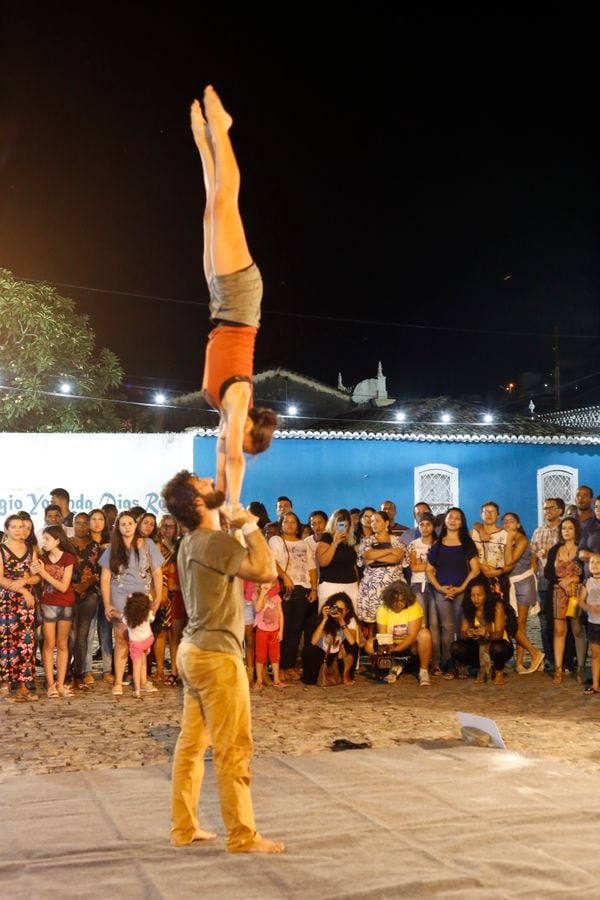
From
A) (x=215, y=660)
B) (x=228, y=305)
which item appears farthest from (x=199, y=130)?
(x=215, y=660)

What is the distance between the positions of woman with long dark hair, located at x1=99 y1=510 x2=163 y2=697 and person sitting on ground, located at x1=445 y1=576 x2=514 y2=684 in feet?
8.65

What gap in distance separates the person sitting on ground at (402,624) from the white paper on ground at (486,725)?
2.08 meters

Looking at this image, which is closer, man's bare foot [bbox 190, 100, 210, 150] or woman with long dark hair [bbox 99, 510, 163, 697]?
man's bare foot [bbox 190, 100, 210, 150]

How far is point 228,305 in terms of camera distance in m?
3.99

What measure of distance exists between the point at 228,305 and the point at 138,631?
4.22 metres

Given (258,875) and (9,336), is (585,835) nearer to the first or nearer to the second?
(258,875)

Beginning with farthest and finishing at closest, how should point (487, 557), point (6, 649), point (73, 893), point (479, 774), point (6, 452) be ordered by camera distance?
point (6, 452) < point (487, 557) < point (6, 649) < point (479, 774) < point (73, 893)

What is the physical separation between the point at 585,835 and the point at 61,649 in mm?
4724

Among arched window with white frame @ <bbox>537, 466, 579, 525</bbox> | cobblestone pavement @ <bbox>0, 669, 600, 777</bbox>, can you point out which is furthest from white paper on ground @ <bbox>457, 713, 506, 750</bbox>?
arched window with white frame @ <bbox>537, 466, 579, 525</bbox>

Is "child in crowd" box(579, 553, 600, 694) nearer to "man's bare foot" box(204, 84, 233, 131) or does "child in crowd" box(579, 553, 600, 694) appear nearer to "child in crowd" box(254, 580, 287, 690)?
"child in crowd" box(254, 580, 287, 690)

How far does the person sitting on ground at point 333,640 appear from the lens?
26.1 ft

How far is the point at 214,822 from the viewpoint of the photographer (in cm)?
430

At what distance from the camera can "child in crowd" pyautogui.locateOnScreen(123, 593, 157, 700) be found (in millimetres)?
7430

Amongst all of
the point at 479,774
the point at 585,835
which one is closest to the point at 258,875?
the point at 585,835
